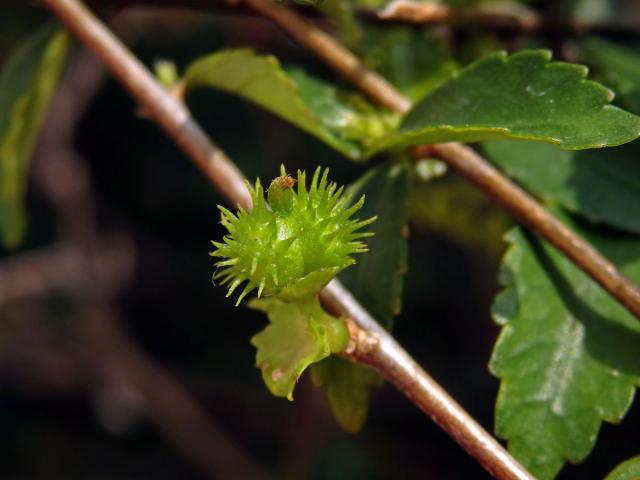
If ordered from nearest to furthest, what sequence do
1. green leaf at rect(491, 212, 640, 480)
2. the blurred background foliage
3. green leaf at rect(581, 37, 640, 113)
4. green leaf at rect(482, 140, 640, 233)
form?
green leaf at rect(491, 212, 640, 480)
green leaf at rect(482, 140, 640, 233)
green leaf at rect(581, 37, 640, 113)
the blurred background foliage

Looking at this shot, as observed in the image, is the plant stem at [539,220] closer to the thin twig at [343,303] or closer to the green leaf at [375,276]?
the green leaf at [375,276]

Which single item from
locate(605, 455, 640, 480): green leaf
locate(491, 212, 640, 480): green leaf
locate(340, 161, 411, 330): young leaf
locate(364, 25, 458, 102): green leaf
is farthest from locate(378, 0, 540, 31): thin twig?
locate(605, 455, 640, 480): green leaf

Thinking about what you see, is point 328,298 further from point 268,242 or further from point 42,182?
point 42,182

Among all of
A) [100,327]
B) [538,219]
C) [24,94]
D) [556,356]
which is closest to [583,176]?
[538,219]

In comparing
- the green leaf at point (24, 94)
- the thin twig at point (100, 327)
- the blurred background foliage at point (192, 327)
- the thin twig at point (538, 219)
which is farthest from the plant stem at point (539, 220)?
the thin twig at point (100, 327)

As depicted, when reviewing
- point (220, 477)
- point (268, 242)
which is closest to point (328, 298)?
point (268, 242)

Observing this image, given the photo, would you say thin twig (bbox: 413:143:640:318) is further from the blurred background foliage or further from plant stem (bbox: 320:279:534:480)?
the blurred background foliage
